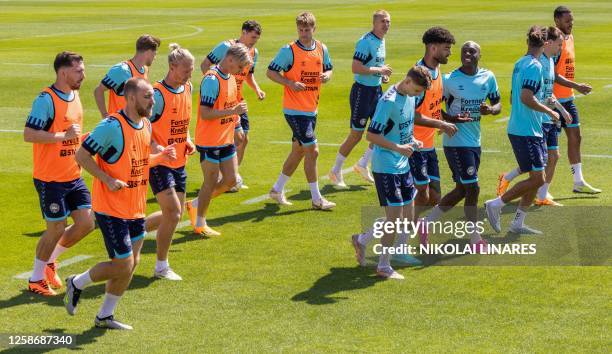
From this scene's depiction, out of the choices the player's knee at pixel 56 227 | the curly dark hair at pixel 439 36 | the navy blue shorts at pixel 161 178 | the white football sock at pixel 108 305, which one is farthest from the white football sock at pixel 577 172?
the white football sock at pixel 108 305

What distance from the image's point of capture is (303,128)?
1527 centimetres

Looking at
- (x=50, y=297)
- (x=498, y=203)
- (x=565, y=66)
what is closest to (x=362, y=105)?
(x=565, y=66)

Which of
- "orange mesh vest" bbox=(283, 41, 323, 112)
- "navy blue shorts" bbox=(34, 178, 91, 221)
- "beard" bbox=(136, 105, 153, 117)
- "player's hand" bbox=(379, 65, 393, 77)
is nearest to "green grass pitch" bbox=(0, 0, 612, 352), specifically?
"navy blue shorts" bbox=(34, 178, 91, 221)

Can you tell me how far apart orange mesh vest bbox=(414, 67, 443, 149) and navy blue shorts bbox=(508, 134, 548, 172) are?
1158 millimetres

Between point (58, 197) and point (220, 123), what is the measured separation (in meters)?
3.01

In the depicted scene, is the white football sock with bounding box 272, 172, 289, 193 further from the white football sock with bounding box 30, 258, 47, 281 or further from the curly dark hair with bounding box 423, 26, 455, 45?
the white football sock with bounding box 30, 258, 47, 281

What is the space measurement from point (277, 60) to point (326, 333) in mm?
6398

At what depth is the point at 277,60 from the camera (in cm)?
1539

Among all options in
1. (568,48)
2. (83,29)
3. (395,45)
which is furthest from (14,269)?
(83,29)

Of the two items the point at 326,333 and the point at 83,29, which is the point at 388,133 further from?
the point at 83,29

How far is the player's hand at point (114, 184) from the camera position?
30.8 feet

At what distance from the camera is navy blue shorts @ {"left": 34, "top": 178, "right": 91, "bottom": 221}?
36.0 ft

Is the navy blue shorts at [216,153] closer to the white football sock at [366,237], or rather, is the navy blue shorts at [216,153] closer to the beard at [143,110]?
the white football sock at [366,237]

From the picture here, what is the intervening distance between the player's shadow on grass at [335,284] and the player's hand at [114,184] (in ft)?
7.52
